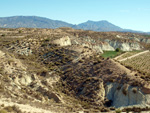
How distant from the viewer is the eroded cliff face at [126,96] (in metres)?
22.5

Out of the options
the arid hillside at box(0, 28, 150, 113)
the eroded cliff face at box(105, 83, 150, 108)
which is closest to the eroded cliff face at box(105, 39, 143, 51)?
the arid hillside at box(0, 28, 150, 113)

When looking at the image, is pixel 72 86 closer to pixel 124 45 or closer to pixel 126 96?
pixel 126 96

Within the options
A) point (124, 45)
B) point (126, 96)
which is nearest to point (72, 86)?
point (126, 96)

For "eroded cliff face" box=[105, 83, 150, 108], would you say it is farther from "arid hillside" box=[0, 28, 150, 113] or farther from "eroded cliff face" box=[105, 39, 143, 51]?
"eroded cliff face" box=[105, 39, 143, 51]

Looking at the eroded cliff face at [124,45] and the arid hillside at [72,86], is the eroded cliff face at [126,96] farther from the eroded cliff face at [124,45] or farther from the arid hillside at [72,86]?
the eroded cliff face at [124,45]

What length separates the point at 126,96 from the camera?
77.1ft

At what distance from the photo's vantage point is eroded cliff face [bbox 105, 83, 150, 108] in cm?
2247

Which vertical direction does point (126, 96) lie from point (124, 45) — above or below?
below

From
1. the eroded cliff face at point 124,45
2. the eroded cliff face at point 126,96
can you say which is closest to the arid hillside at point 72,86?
the eroded cliff face at point 126,96

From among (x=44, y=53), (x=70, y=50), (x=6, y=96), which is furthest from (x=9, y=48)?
(x=6, y=96)

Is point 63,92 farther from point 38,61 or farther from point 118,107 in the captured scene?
point 38,61

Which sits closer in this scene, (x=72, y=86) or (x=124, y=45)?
(x=72, y=86)

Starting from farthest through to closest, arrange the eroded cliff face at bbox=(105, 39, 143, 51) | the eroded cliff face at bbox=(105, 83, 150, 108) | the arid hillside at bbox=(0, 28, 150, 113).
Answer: the eroded cliff face at bbox=(105, 39, 143, 51)
the eroded cliff face at bbox=(105, 83, 150, 108)
the arid hillside at bbox=(0, 28, 150, 113)

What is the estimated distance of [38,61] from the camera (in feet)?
120
